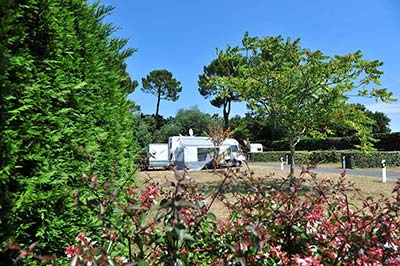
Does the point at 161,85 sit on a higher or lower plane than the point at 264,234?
higher

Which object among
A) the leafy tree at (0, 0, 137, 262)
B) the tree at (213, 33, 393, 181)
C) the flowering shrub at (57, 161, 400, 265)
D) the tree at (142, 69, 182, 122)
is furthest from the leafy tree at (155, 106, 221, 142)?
the flowering shrub at (57, 161, 400, 265)

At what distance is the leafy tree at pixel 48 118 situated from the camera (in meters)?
1.36

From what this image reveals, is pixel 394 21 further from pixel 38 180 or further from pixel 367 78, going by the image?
pixel 38 180

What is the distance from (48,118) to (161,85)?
4374 centimetres

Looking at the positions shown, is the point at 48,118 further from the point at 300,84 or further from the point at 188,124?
the point at 188,124

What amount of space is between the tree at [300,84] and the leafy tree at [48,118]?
5.92 metres

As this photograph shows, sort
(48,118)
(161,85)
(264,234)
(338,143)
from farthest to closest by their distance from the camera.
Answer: (161,85), (338,143), (48,118), (264,234)

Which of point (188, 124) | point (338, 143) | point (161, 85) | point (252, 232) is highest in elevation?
point (161, 85)

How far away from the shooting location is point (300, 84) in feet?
25.8

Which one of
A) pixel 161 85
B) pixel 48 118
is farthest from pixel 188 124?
pixel 48 118

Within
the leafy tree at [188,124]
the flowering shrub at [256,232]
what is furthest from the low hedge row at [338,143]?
the flowering shrub at [256,232]

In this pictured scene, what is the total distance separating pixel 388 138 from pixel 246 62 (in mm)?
20713

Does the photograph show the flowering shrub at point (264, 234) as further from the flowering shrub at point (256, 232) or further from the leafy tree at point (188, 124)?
the leafy tree at point (188, 124)

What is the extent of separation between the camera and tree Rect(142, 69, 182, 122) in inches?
1715
